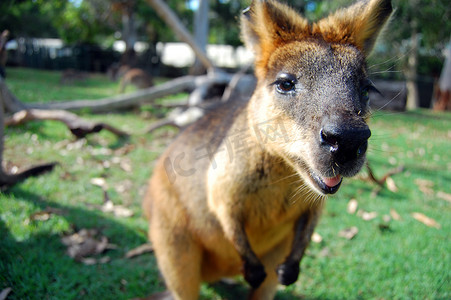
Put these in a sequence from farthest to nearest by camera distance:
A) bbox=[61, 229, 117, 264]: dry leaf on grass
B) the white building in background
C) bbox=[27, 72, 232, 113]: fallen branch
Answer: the white building in background → bbox=[27, 72, 232, 113]: fallen branch → bbox=[61, 229, 117, 264]: dry leaf on grass

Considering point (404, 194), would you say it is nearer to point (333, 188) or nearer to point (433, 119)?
point (333, 188)

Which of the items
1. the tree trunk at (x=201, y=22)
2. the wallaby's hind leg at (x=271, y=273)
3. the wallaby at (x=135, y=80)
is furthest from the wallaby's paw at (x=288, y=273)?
the wallaby at (x=135, y=80)

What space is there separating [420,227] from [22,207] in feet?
Result: 14.3

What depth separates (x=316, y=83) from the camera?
1833 mm

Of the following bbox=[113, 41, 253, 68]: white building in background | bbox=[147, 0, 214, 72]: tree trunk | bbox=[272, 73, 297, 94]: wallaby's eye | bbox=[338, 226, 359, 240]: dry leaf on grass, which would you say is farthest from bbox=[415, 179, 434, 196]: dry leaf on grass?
bbox=[113, 41, 253, 68]: white building in background

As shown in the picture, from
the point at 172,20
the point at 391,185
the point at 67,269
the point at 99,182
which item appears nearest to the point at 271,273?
the point at 67,269

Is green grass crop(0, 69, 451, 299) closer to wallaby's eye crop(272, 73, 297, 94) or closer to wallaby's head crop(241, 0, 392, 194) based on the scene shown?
wallaby's head crop(241, 0, 392, 194)

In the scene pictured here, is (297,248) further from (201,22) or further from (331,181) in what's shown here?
(201,22)

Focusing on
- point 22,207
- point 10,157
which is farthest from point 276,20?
point 10,157

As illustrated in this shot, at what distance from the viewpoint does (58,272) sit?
8.89 ft

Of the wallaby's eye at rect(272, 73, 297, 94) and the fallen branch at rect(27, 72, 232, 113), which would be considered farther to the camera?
the fallen branch at rect(27, 72, 232, 113)

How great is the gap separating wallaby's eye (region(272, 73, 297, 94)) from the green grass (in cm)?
63

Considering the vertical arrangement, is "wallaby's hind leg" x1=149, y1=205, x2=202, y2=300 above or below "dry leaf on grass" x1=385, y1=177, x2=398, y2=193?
above

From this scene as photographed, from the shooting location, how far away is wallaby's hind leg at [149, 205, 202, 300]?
2.56m
